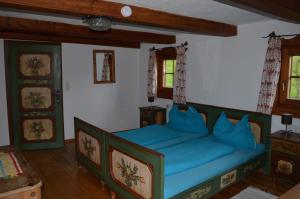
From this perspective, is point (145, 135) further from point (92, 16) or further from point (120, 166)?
point (92, 16)

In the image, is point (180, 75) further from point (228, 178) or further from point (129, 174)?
point (129, 174)

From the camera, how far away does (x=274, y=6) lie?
206 centimetres

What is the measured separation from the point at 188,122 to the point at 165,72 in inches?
63.5

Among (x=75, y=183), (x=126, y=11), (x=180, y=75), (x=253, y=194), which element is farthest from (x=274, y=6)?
(x=75, y=183)

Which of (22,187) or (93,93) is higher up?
(93,93)

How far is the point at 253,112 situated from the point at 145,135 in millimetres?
1700

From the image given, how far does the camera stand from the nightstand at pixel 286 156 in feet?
10.2

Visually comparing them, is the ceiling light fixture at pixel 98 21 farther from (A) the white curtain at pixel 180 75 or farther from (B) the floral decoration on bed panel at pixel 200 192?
(A) the white curtain at pixel 180 75

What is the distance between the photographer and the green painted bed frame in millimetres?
2314

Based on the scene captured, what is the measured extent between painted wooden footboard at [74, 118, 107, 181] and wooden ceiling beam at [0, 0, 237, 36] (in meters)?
1.38

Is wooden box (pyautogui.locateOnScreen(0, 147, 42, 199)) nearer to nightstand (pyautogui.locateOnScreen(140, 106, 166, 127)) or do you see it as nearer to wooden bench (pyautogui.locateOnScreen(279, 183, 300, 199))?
wooden bench (pyautogui.locateOnScreen(279, 183, 300, 199))

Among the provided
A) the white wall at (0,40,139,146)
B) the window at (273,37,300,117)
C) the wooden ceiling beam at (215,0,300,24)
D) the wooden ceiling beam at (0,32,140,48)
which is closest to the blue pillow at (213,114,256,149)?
the window at (273,37,300,117)

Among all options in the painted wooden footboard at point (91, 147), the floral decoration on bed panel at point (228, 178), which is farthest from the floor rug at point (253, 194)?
the painted wooden footboard at point (91, 147)

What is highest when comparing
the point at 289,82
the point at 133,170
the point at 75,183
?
the point at 289,82
